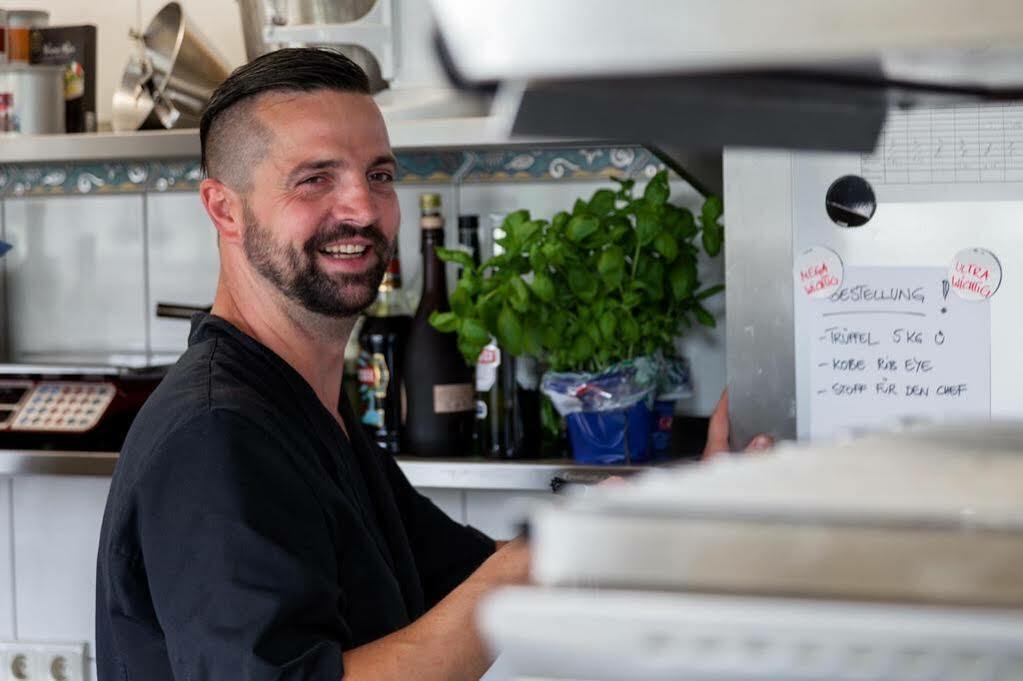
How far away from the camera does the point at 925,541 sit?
46 cm

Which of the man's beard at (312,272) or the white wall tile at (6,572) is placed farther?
the white wall tile at (6,572)

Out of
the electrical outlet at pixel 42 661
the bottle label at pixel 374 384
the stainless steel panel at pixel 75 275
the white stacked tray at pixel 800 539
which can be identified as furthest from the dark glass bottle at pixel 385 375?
the white stacked tray at pixel 800 539

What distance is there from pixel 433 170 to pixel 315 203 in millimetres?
843

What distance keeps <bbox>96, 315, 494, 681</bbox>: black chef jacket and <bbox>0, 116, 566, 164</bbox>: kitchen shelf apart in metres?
0.58

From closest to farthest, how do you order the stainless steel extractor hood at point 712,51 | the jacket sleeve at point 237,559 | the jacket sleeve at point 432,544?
the stainless steel extractor hood at point 712,51, the jacket sleeve at point 237,559, the jacket sleeve at point 432,544

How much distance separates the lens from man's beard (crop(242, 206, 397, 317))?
157cm

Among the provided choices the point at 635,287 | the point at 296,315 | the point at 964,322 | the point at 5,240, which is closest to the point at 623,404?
the point at 635,287

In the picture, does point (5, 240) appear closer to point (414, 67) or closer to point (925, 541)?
point (414, 67)

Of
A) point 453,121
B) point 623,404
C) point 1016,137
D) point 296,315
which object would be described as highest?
point 453,121

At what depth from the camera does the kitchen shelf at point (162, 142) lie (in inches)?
76.5

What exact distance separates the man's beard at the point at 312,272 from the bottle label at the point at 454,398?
0.59m

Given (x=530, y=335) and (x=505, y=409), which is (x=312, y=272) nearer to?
(x=530, y=335)

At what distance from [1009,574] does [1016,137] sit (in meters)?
0.92

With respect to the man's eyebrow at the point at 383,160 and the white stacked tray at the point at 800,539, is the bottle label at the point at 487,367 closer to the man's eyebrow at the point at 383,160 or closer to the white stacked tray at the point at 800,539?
the man's eyebrow at the point at 383,160
